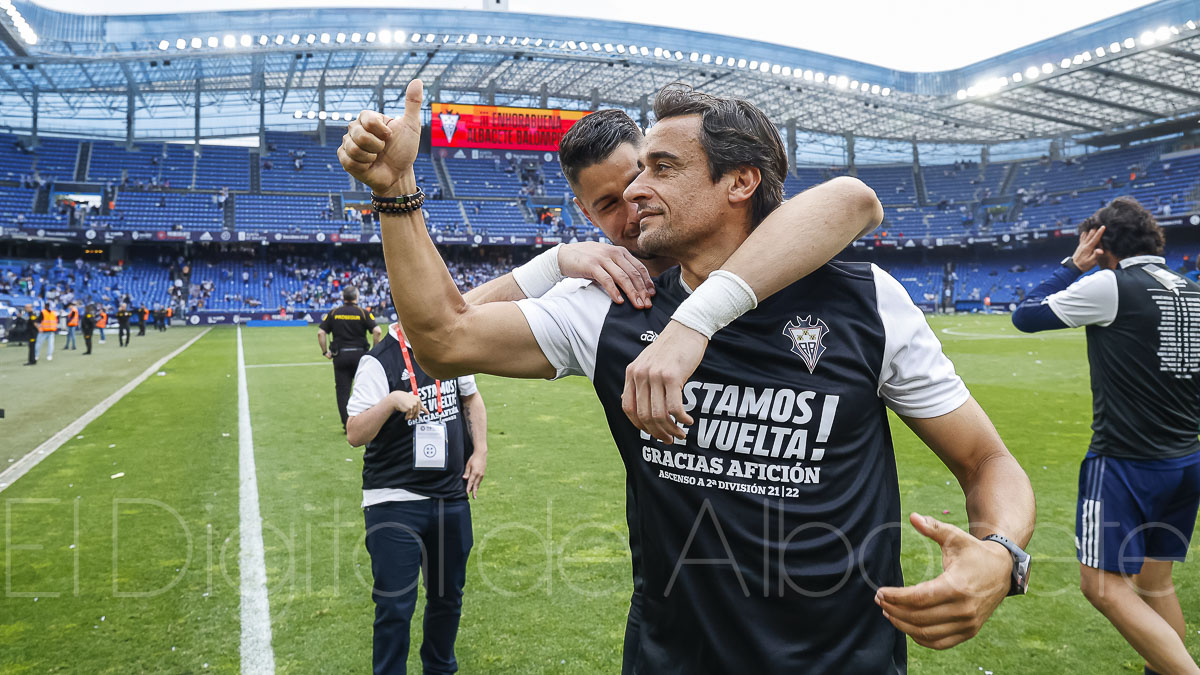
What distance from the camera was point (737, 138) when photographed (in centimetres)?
197

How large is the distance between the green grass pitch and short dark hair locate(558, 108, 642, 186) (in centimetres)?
314

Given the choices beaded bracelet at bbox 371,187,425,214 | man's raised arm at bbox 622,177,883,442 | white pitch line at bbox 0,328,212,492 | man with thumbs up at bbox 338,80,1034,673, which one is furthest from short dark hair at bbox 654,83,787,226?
white pitch line at bbox 0,328,212,492

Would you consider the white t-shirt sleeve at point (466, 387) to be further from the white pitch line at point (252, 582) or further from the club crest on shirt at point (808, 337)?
the club crest on shirt at point (808, 337)

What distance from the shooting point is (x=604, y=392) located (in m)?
2.13

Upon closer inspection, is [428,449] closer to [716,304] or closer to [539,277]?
[539,277]

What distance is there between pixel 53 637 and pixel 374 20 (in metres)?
41.2

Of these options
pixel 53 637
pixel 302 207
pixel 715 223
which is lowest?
pixel 53 637

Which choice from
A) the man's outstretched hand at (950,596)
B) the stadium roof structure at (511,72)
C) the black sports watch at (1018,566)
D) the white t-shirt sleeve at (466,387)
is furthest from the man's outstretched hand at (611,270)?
the stadium roof structure at (511,72)

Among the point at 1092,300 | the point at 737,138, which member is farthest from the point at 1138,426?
the point at 737,138

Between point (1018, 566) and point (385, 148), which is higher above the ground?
point (385, 148)

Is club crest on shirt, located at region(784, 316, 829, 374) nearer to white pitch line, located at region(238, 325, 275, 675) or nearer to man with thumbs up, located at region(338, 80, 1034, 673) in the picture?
man with thumbs up, located at region(338, 80, 1034, 673)

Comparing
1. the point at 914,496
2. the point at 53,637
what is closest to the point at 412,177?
A: the point at 53,637

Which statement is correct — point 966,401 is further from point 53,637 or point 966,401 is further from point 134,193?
point 134,193

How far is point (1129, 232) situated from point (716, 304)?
3.41 meters
